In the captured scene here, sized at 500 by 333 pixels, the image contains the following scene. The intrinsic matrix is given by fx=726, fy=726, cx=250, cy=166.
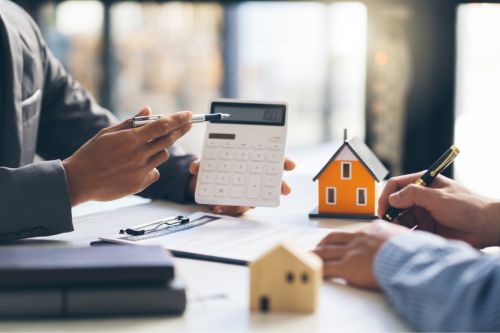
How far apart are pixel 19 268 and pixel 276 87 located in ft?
21.6

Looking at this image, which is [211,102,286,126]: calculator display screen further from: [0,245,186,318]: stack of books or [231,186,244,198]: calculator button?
[0,245,186,318]: stack of books

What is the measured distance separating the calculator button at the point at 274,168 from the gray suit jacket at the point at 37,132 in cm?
23

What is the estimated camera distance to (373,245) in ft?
3.11

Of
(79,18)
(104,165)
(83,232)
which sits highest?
(79,18)

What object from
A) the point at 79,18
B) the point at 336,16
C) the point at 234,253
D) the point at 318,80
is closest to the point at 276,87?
the point at 318,80

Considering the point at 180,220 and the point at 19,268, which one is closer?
the point at 19,268

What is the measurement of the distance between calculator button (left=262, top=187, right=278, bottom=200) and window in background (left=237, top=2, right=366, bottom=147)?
4.74 m

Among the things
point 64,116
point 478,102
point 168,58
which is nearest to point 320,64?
point 168,58

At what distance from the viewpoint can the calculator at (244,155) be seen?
140 centimetres

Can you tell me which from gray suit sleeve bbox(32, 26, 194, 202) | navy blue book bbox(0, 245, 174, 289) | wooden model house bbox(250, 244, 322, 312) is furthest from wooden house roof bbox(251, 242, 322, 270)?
gray suit sleeve bbox(32, 26, 194, 202)

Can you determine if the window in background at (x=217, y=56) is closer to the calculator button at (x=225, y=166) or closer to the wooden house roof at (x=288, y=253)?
the calculator button at (x=225, y=166)

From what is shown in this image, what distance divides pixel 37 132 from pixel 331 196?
841 millimetres

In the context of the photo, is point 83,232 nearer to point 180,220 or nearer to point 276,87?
point 180,220

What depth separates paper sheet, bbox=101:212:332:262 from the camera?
3.62ft
